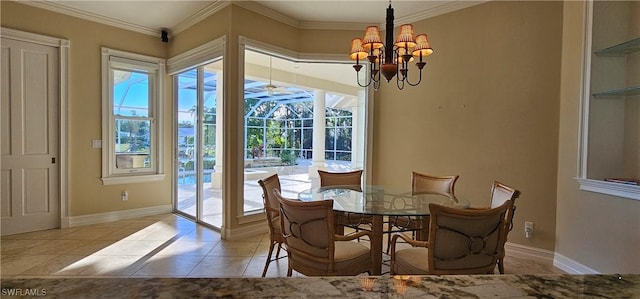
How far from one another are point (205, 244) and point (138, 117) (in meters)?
2.35

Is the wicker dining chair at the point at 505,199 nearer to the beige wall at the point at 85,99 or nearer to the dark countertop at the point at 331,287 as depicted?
the dark countertop at the point at 331,287

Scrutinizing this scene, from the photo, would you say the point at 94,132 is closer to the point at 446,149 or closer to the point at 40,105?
the point at 40,105

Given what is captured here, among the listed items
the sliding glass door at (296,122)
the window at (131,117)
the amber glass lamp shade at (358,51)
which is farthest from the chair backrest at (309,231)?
the window at (131,117)

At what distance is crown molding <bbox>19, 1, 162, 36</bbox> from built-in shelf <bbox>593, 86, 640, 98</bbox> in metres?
5.31

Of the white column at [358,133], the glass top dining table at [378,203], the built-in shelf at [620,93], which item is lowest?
the glass top dining table at [378,203]

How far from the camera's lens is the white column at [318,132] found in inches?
217

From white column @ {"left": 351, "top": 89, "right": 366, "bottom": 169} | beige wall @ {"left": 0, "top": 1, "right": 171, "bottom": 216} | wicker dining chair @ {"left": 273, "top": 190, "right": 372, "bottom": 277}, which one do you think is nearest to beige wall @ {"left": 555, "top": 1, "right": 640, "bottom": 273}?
wicker dining chair @ {"left": 273, "top": 190, "right": 372, "bottom": 277}

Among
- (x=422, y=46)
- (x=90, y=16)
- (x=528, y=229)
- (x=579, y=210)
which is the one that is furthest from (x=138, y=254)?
(x=579, y=210)

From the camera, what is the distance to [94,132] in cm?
425

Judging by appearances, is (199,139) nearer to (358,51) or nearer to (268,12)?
(268,12)

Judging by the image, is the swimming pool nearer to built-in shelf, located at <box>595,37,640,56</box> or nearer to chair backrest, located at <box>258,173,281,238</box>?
chair backrest, located at <box>258,173,281,238</box>

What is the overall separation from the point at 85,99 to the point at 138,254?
7.69ft

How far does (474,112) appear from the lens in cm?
350

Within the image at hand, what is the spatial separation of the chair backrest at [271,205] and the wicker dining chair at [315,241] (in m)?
0.41
